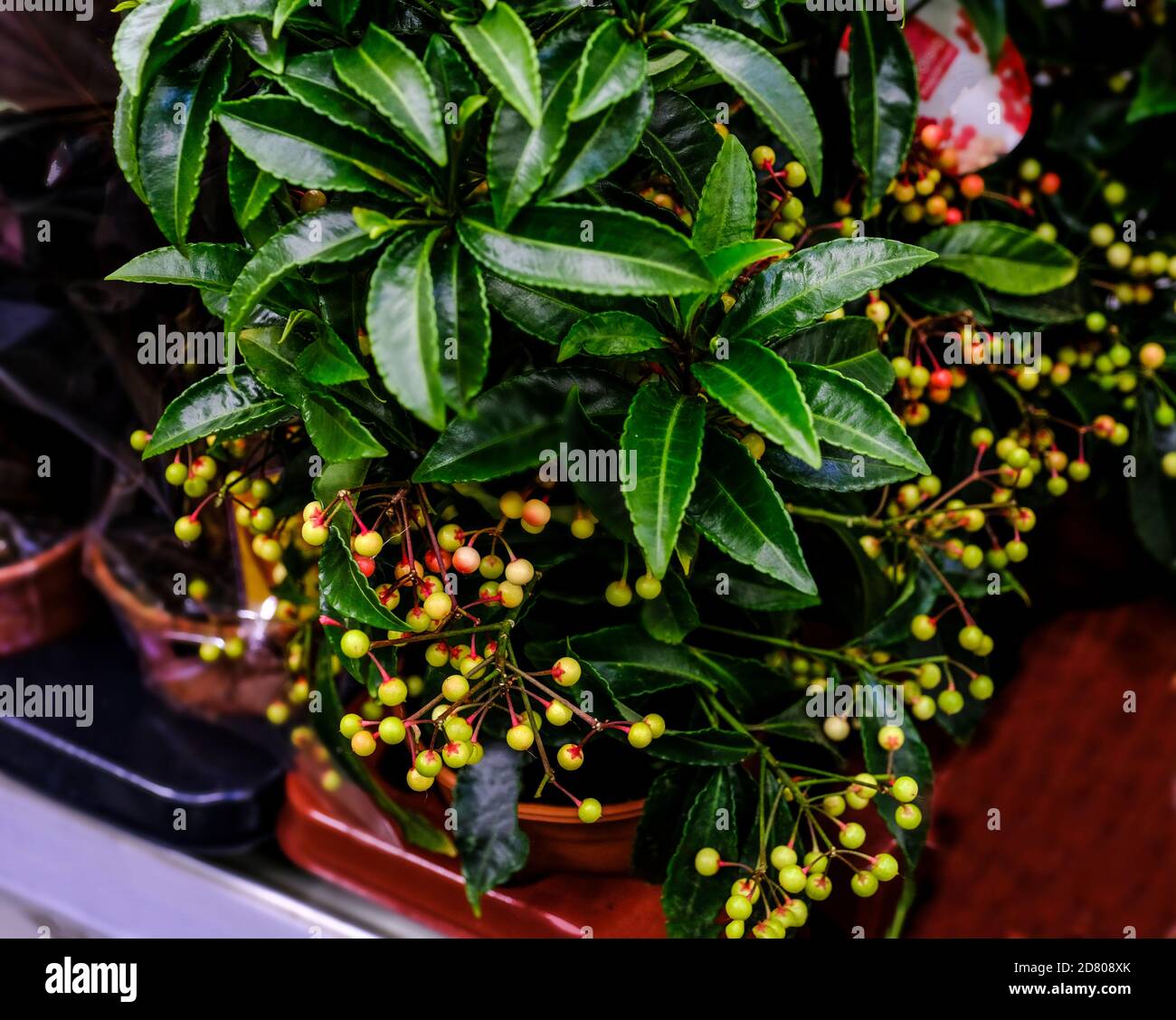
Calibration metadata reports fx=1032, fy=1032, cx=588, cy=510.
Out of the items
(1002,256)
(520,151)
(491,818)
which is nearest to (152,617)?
(491,818)

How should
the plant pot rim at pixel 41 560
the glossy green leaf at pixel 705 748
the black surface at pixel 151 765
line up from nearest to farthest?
the glossy green leaf at pixel 705 748, the black surface at pixel 151 765, the plant pot rim at pixel 41 560

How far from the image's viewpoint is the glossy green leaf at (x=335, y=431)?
55 centimetres

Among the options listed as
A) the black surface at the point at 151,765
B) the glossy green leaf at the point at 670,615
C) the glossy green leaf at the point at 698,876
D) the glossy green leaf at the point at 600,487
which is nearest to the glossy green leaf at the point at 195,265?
the glossy green leaf at the point at 600,487

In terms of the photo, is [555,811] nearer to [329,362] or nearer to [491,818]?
[491,818]

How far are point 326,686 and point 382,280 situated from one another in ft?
1.18

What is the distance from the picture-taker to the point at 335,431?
57cm

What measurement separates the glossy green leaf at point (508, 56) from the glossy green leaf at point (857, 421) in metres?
0.22

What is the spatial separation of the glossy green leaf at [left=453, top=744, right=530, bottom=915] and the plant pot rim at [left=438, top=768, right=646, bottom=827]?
0.05 feet

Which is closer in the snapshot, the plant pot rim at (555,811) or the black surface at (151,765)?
the plant pot rim at (555,811)

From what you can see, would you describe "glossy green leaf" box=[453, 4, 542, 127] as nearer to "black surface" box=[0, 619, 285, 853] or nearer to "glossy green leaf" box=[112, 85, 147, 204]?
"glossy green leaf" box=[112, 85, 147, 204]

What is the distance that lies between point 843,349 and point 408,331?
29 centimetres

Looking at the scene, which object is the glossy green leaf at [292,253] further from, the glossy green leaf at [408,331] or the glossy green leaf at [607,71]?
the glossy green leaf at [607,71]

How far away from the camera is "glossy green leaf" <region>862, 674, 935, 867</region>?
2.28 feet

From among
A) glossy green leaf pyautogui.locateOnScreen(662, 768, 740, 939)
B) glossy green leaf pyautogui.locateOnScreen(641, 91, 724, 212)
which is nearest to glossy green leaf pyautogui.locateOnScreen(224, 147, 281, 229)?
glossy green leaf pyautogui.locateOnScreen(641, 91, 724, 212)
